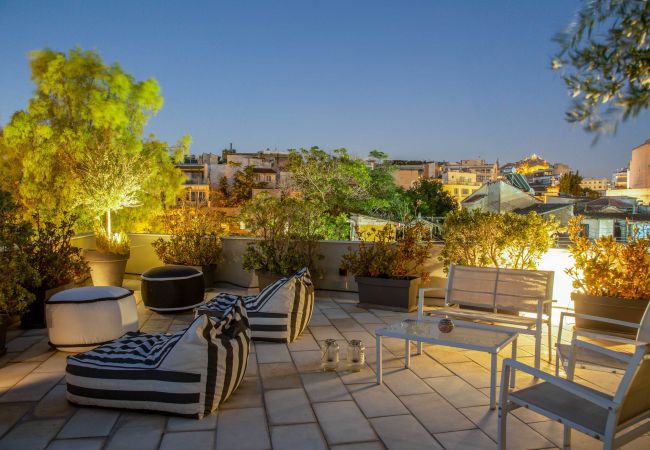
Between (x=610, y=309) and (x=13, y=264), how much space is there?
5496 mm

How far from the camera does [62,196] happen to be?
1420 centimetres

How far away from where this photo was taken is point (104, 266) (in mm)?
6996

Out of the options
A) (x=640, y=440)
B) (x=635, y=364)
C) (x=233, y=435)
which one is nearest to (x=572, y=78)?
(x=635, y=364)

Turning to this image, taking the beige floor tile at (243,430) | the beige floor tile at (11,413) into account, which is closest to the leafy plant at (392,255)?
the beige floor tile at (243,430)

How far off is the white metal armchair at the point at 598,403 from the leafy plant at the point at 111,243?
6.31 m

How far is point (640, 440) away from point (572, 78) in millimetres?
2057

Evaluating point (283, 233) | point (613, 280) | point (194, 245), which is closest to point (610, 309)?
point (613, 280)

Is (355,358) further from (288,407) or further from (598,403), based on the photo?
(598,403)

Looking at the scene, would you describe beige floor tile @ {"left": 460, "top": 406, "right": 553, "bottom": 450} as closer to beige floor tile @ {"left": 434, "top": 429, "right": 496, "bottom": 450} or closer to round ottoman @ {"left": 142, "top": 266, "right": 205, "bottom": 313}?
beige floor tile @ {"left": 434, "top": 429, "right": 496, "bottom": 450}

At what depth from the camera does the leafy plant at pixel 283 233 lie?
662cm

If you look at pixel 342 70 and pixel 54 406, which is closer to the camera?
pixel 54 406

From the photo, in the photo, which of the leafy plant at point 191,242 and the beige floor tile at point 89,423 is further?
the leafy plant at point 191,242

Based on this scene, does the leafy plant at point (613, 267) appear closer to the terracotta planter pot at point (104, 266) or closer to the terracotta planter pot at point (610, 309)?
the terracotta planter pot at point (610, 309)

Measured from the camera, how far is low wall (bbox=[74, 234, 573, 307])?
577 centimetres
